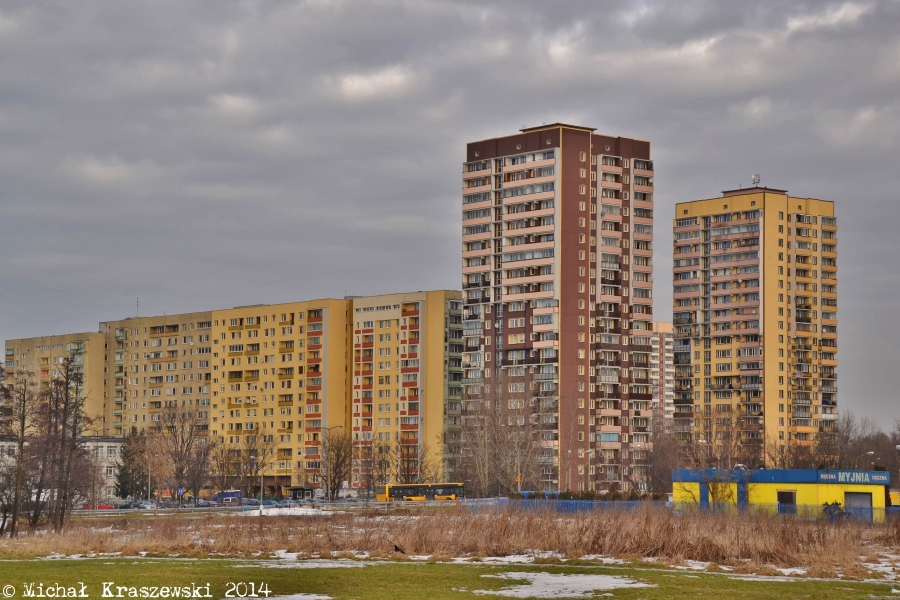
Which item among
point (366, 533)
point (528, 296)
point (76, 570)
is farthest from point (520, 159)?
point (76, 570)

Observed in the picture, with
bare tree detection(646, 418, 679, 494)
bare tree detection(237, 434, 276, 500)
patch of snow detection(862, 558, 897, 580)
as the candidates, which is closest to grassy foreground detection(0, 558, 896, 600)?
patch of snow detection(862, 558, 897, 580)

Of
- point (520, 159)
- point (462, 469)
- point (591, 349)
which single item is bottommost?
point (462, 469)

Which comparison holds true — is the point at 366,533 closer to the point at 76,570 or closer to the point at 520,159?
the point at 76,570

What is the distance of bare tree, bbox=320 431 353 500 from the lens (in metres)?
156

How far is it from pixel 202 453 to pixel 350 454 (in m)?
21.2

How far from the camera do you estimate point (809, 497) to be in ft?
296

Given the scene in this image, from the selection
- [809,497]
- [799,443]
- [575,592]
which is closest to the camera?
[575,592]

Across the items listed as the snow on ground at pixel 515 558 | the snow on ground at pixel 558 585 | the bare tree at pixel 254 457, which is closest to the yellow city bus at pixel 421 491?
the bare tree at pixel 254 457

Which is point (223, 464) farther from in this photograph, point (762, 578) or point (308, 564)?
point (762, 578)

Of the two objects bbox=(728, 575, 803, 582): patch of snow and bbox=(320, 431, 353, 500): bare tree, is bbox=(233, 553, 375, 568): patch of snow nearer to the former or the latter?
bbox=(728, 575, 803, 582): patch of snow

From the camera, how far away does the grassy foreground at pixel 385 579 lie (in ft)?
106

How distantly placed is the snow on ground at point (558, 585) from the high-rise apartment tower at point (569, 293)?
113 meters

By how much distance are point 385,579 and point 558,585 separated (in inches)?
198

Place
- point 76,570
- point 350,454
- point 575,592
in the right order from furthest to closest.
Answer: point 350,454 → point 76,570 → point 575,592
